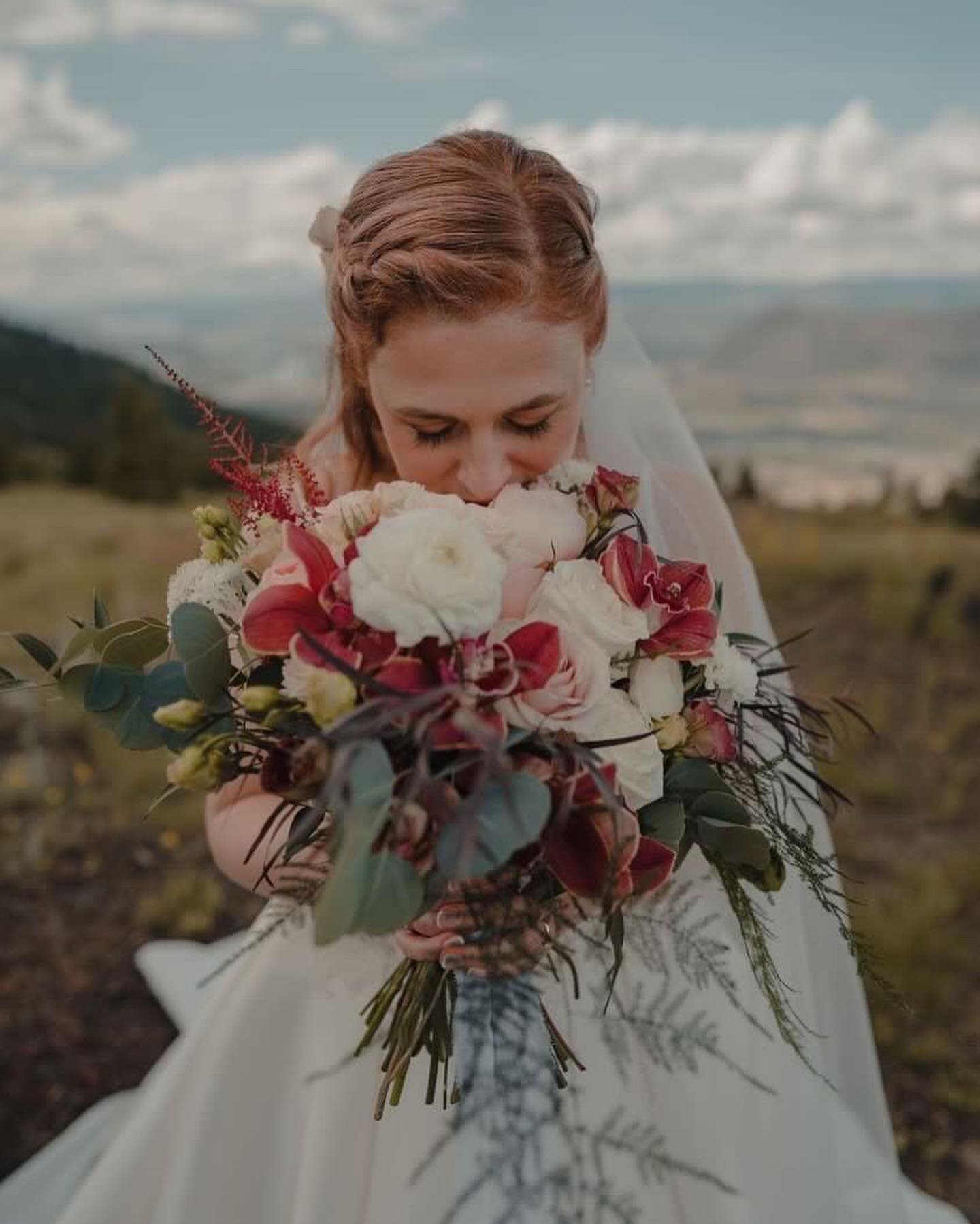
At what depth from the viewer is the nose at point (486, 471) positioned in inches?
67.0

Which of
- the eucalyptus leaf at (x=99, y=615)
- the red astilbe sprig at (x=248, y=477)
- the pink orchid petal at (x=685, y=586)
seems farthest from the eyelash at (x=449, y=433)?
the eucalyptus leaf at (x=99, y=615)

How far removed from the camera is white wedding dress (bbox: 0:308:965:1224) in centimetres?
178

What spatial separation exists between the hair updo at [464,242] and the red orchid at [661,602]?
23.3 inches

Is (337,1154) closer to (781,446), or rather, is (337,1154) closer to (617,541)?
(617,541)

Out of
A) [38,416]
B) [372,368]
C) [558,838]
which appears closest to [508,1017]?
[558,838]

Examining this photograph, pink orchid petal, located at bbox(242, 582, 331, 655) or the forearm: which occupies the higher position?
pink orchid petal, located at bbox(242, 582, 331, 655)

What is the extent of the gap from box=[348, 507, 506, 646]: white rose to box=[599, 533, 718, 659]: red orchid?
0.21m

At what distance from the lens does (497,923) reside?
3.62 feet

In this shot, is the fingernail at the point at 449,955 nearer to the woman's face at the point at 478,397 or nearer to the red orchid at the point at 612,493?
the red orchid at the point at 612,493

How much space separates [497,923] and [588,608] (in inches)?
13.6

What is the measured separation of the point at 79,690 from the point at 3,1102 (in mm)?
2111

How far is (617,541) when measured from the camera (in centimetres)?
129

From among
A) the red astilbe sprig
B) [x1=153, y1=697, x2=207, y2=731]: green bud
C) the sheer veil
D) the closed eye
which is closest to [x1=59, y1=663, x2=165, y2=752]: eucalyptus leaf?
[x1=153, y1=697, x2=207, y2=731]: green bud

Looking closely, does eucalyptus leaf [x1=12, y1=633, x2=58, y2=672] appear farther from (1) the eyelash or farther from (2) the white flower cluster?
(1) the eyelash
